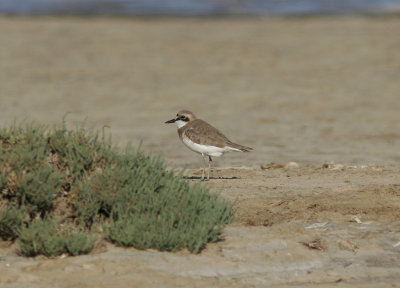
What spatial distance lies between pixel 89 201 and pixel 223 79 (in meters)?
16.0

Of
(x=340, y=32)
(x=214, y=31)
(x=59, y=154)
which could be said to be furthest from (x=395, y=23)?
(x=59, y=154)

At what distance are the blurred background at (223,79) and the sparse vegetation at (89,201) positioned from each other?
596 centimetres

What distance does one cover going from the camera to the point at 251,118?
20.2 meters

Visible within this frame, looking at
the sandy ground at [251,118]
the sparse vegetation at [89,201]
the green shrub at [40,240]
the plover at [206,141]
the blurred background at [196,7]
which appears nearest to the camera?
the green shrub at [40,240]

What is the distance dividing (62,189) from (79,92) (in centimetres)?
1407

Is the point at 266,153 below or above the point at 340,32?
below

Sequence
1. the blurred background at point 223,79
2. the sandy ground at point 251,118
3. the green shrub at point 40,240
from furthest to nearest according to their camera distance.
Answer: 1. the blurred background at point 223,79
2. the sandy ground at point 251,118
3. the green shrub at point 40,240

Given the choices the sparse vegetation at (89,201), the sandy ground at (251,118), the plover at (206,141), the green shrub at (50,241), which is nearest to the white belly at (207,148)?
the plover at (206,141)

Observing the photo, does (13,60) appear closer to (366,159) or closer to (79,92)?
(79,92)

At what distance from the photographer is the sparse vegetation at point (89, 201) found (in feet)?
27.7

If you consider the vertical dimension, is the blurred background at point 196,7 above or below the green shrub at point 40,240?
above

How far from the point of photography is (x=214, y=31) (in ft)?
105

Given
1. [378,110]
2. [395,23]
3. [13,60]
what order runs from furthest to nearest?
1. [395,23]
2. [13,60]
3. [378,110]

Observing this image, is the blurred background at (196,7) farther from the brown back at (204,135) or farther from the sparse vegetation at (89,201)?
the sparse vegetation at (89,201)
